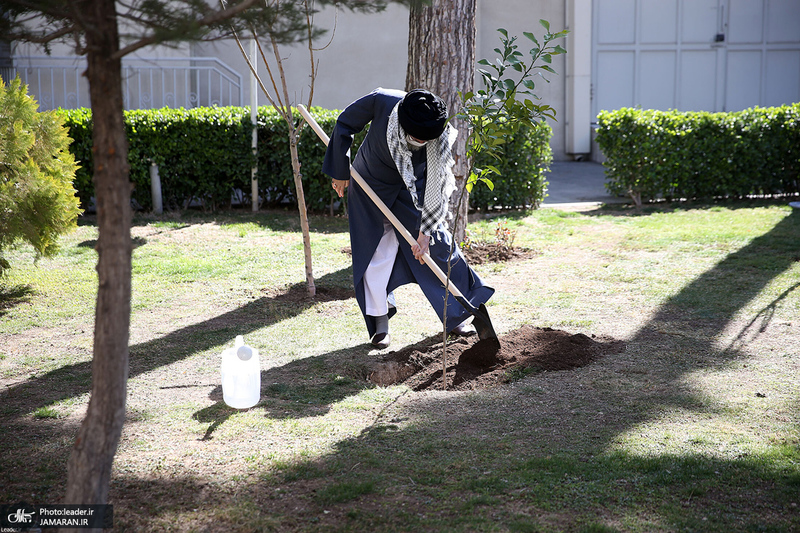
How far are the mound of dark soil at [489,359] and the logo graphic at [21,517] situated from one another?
1923 mm

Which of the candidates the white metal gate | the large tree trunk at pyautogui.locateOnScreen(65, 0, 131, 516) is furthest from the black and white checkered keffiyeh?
the white metal gate

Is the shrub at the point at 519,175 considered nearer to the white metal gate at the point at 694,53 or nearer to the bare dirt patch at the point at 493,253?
the bare dirt patch at the point at 493,253

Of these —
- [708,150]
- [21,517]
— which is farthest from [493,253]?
[21,517]

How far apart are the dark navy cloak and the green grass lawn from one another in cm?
51

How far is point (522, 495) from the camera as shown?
258 centimetres

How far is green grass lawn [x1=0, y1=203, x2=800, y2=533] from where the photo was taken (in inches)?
99.3

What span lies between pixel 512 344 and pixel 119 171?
2807 millimetres

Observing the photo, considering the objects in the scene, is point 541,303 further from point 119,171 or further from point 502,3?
point 502,3

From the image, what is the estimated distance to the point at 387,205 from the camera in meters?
4.33

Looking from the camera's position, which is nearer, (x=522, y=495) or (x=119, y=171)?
(x=119, y=171)

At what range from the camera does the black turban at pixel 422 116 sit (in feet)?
12.2

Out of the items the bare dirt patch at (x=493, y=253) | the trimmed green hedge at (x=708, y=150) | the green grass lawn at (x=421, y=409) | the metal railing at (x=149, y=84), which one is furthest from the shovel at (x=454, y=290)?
the metal railing at (x=149, y=84)

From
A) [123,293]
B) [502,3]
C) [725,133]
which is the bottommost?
[123,293]

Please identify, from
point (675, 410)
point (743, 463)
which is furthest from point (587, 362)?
point (743, 463)
